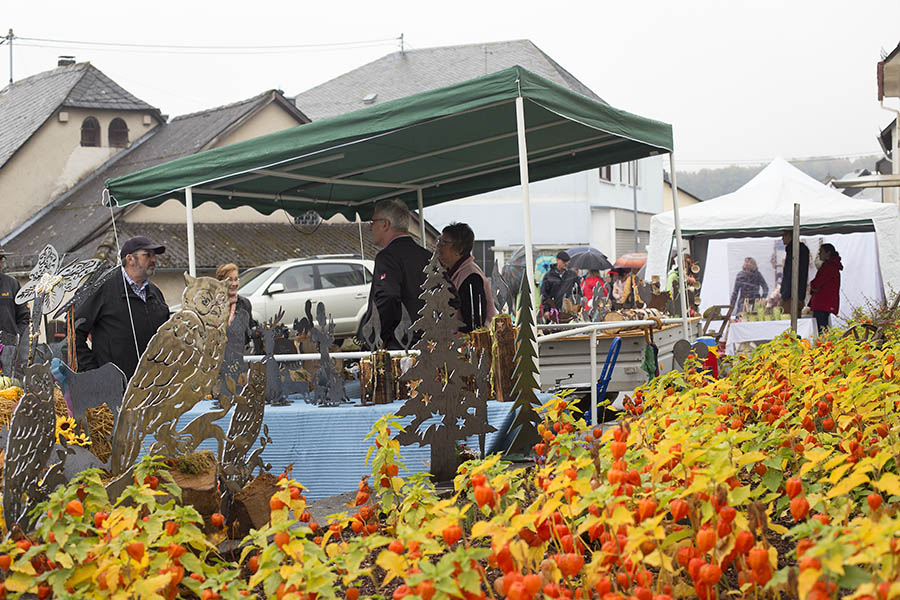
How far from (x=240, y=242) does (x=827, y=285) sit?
50.7 feet

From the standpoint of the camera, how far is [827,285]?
460 inches

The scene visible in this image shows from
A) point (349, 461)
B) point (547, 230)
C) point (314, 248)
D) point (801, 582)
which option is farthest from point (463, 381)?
point (547, 230)

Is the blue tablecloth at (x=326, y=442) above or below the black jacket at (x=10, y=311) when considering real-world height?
below

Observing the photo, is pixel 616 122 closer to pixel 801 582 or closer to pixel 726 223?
pixel 801 582

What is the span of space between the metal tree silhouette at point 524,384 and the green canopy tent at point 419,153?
456mm

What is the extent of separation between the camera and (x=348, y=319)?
15445 mm

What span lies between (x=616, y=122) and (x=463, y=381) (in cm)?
234

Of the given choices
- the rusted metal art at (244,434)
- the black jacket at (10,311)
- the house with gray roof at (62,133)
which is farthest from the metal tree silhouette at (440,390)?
the house with gray roof at (62,133)

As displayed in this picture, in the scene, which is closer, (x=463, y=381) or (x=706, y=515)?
(x=706, y=515)

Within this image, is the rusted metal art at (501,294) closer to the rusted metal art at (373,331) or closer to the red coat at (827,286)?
the rusted metal art at (373,331)

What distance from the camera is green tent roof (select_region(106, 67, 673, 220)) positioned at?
5.05 meters

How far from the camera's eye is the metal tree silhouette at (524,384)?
4.33 meters

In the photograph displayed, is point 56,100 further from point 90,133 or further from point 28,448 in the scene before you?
point 28,448

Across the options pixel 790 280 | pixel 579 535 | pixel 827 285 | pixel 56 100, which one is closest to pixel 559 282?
pixel 827 285
